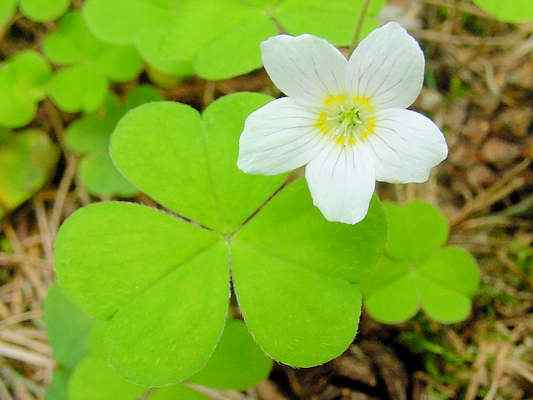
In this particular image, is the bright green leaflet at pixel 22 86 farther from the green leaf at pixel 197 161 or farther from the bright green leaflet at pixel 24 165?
the green leaf at pixel 197 161

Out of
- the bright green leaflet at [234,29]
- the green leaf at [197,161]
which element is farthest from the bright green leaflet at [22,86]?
the green leaf at [197,161]

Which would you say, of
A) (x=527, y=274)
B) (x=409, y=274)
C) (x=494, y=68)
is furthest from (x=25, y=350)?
(x=494, y=68)

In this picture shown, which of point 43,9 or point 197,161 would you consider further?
point 43,9

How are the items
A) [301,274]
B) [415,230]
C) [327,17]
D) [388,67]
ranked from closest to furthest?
[388,67], [301,274], [327,17], [415,230]

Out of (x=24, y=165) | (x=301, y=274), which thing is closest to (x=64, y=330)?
(x=24, y=165)

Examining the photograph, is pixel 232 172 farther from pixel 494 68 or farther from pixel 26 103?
pixel 494 68

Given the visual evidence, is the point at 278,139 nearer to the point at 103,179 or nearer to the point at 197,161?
the point at 197,161
